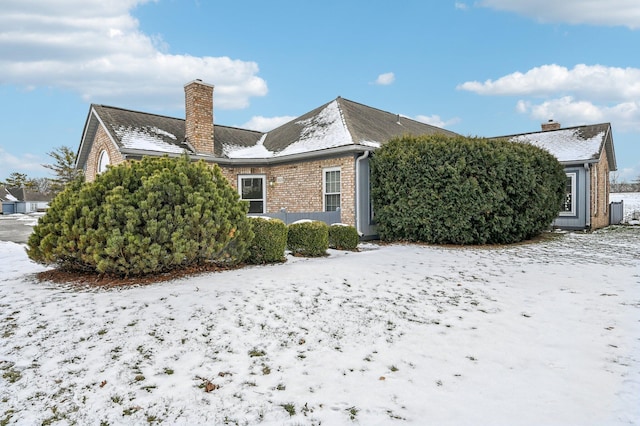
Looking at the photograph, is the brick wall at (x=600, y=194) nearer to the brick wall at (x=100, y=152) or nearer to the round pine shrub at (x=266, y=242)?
the round pine shrub at (x=266, y=242)

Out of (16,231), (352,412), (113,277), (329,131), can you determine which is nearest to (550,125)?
(329,131)

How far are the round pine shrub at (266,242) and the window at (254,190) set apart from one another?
673 centimetres

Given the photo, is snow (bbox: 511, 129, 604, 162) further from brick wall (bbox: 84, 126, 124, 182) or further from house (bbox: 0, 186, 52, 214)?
house (bbox: 0, 186, 52, 214)

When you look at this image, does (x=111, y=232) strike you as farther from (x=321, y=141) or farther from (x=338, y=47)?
(x=338, y=47)

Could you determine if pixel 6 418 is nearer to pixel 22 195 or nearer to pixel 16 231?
pixel 16 231

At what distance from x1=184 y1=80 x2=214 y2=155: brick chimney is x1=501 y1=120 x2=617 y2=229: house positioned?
38.9 ft

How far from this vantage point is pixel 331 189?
477 inches

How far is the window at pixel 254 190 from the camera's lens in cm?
1393

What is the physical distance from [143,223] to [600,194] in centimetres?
1976

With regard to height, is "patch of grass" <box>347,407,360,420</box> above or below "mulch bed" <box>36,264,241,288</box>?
below

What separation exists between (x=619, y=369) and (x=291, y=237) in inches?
244

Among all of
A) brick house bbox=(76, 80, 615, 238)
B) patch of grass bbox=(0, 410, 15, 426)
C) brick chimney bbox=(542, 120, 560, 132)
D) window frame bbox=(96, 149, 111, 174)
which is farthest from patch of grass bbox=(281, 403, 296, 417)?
brick chimney bbox=(542, 120, 560, 132)

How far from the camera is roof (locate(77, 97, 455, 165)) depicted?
11.9 metres

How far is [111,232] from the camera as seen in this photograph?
5.64m
